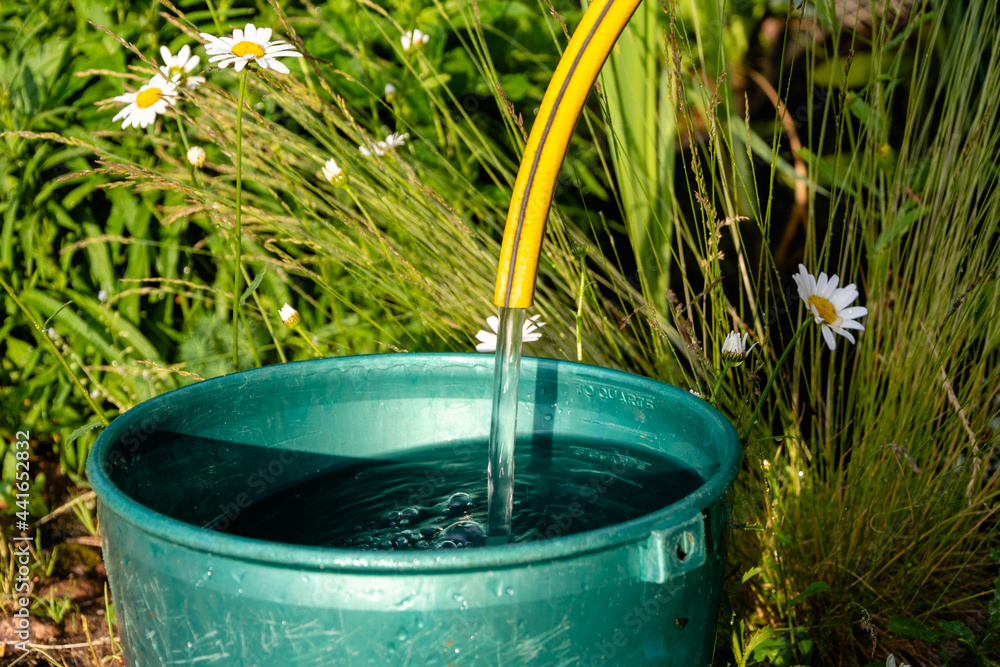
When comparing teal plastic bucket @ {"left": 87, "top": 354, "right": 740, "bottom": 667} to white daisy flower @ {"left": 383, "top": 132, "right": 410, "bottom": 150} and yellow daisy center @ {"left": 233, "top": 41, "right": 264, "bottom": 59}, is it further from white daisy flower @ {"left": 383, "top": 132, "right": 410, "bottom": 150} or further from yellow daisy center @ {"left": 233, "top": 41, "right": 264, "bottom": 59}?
white daisy flower @ {"left": 383, "top": 132, "right": 410, "bottom": 150}

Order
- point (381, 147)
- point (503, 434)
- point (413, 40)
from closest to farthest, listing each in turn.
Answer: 1. point (503, 434)
2. point (381, 147)
3. point (413, 40)

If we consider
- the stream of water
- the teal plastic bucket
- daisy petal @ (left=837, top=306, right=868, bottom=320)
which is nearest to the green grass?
daisy petal @ (left=837, top=306, right=868, bottom=320)

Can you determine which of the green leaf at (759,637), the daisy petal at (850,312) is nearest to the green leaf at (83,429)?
the green leaf at (759,637)

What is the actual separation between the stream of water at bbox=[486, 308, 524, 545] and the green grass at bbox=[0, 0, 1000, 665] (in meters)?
0.24

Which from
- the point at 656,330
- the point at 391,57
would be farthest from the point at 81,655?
the point at 391,57

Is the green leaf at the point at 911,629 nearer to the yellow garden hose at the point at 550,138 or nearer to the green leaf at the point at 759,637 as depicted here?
the green leaf at the point at 759,637

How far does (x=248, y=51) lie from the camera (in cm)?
121

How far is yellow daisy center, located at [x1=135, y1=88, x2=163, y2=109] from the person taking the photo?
137 centimetres

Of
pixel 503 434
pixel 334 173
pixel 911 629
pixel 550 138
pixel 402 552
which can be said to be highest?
pixel 550 138

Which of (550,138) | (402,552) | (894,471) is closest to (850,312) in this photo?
(894,471)

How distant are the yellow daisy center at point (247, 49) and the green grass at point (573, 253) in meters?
0.19

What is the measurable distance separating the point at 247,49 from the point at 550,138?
620mm

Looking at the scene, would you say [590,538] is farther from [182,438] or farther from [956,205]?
[956,205]

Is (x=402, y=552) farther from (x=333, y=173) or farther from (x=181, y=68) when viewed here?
(x=181, y=68)
